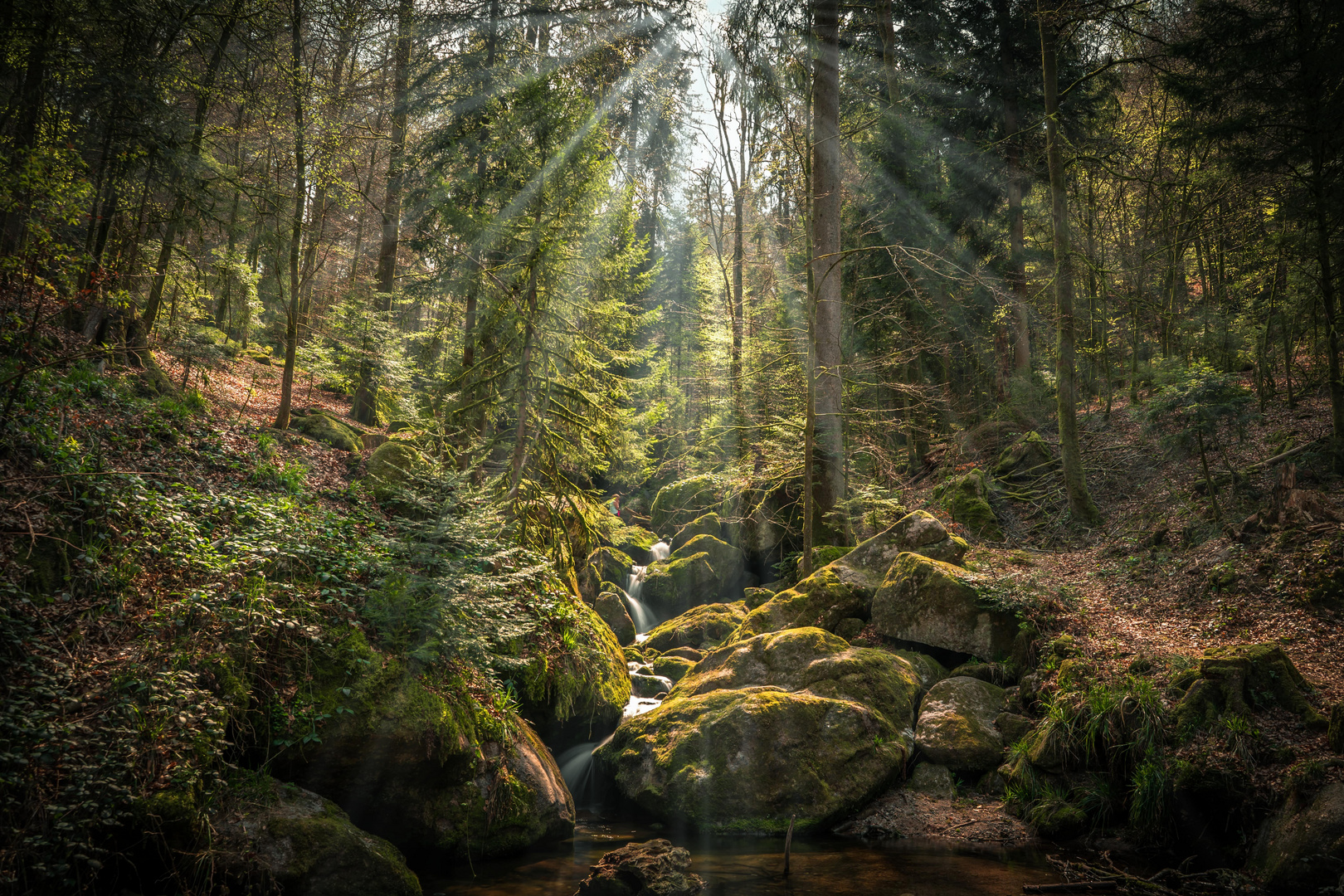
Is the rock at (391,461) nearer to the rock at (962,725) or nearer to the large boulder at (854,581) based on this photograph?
the large boulder at (854,581)

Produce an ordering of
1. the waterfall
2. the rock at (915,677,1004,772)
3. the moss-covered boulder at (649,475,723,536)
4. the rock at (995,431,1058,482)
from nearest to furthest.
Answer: the rock at (915,677,1004,772) → the rock at (995,431,1058,482) → the waterfall → the moss-covered boulder at (649,475,723,536)

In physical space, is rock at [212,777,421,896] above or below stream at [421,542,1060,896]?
above

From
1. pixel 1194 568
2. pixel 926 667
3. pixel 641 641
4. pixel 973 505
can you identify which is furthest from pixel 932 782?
pixel 641 641

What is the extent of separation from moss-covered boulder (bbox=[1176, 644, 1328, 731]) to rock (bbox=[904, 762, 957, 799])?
245cm

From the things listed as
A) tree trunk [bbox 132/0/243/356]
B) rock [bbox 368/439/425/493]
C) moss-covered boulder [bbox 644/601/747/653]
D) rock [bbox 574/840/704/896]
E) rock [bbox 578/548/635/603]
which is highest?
tree trunk [bbox 132/0/243/356]

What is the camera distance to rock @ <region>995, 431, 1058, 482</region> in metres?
13.7

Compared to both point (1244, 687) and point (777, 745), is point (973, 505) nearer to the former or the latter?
point (1244, 687)

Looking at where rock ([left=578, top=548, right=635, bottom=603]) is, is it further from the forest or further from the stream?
the stream

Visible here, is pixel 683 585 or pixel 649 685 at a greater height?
pixel 683 585

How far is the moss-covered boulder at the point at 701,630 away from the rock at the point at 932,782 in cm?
558

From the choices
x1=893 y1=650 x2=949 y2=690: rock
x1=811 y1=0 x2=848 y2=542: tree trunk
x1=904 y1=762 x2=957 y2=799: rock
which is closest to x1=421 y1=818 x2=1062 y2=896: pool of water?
x1=904 y1=762 x2=957 y2=799: rock

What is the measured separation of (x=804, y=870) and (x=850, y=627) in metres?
4.13

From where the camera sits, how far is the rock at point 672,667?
39.0ft

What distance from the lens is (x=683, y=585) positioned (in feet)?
54.2
